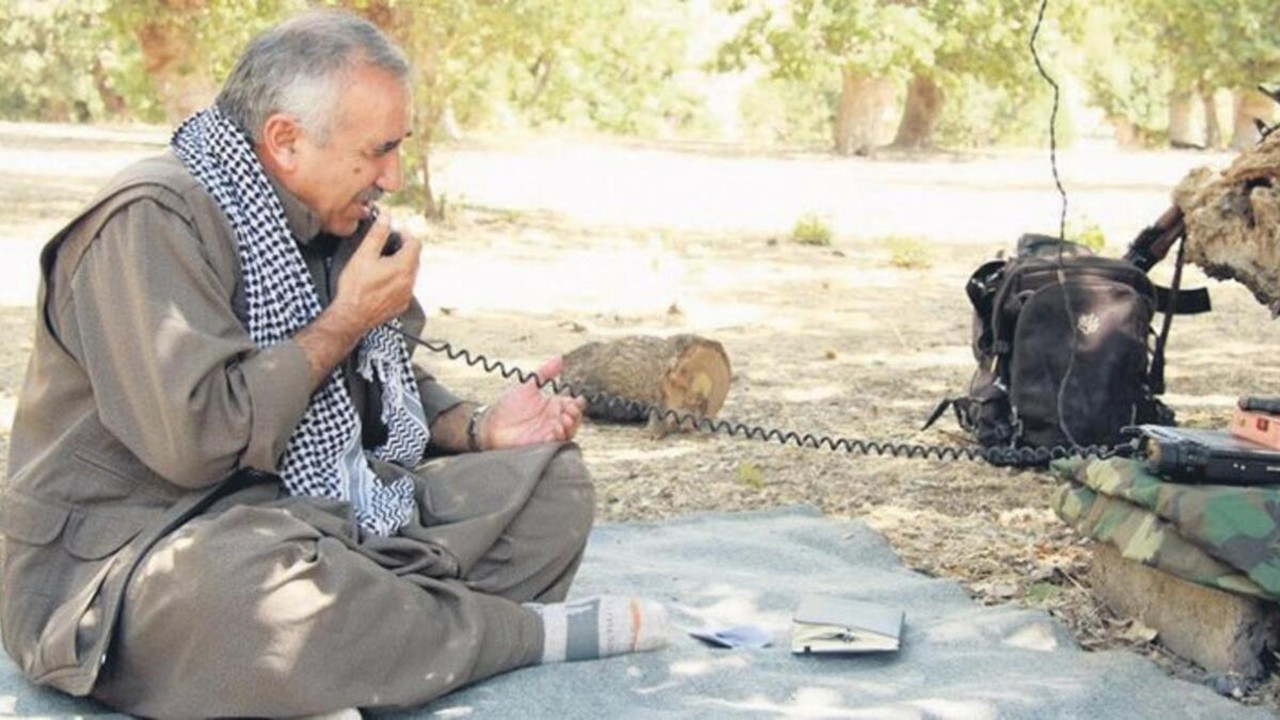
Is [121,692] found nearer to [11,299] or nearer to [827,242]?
[11,299]

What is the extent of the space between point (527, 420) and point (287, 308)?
0.74 meters

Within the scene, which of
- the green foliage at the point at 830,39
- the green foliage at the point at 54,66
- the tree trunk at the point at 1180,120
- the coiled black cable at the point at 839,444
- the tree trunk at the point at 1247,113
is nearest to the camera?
the coiled black cable at the point at 839,444

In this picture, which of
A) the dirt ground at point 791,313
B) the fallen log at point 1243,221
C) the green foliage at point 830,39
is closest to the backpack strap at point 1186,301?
the fallen log at point 1243,221

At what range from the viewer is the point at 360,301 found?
3.27 m

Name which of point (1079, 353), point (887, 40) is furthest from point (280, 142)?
point (887, 40)

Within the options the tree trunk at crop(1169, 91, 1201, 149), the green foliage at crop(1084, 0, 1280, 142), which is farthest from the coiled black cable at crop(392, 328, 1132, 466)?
the tree trunk at crop(1169, 91, 1201, 149)

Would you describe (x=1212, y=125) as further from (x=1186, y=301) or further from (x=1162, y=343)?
(x=1162, y=343)

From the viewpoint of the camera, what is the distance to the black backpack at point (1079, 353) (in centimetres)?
561

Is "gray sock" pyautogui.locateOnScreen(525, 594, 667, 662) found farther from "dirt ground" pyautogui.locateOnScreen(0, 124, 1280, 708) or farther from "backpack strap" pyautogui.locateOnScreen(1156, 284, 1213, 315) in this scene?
"backpack strap" pyautogui.locateOnScreen(1156, 284, 1213, 315)

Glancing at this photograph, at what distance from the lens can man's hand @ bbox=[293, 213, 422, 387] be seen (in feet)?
10.6

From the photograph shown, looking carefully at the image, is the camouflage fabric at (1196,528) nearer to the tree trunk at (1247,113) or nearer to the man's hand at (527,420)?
the man's hand at (527,420)

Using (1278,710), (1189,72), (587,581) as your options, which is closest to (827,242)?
(587,581)

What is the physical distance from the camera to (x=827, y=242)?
45.0 feet

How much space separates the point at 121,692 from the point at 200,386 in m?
0.61
